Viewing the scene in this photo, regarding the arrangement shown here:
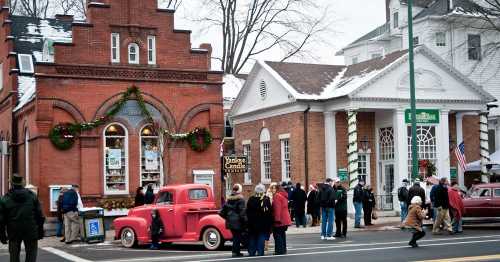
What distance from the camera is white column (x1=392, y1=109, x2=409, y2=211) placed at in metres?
35.1

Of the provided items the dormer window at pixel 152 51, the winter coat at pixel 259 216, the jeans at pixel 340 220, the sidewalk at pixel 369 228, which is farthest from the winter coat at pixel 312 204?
the winter coat at pixel 259 216

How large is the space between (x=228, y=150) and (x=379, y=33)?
19248 mm

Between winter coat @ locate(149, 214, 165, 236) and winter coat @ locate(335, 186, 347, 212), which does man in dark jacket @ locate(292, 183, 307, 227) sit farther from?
winter coat @ locate(149, 214, 165, 236)

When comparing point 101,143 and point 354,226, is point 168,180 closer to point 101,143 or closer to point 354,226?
point 101,143

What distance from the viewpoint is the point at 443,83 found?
1444 inches

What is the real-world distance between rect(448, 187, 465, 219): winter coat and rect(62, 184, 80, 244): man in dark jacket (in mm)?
12152

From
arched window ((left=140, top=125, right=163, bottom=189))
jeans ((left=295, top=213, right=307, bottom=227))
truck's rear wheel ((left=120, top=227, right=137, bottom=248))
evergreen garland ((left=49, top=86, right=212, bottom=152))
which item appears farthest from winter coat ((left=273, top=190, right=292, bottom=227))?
arched window ((left=140, top=125, right=163, bottom=189))

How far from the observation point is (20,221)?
14016 millimetres

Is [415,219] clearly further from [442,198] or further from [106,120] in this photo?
[106,120]

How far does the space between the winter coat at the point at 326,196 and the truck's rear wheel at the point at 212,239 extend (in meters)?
3.88

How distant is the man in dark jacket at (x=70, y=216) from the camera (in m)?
25.1

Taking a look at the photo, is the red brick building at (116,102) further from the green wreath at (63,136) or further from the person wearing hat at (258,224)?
the person wearing hat at (258,224)

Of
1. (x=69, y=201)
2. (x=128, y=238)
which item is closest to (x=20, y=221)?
(x=128, y=238)

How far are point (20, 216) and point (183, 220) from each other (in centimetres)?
802
